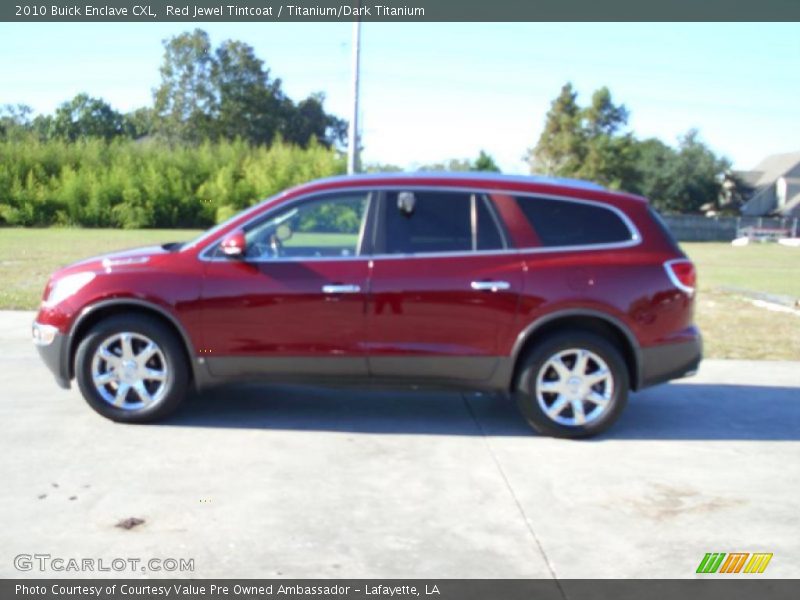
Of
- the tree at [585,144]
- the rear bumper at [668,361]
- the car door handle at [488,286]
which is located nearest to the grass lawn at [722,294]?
the car door handle at [488,286]

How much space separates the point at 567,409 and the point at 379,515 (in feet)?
6.66

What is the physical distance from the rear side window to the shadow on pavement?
1450 millimetres

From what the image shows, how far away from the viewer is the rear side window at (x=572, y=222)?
239 inches

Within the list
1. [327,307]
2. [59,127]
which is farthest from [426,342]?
[59,127]

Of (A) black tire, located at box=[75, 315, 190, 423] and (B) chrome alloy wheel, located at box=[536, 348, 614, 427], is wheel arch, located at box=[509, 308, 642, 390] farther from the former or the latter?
(A) black tire, located at box=[75, 315, 190, 423]

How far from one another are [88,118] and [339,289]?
214 ft

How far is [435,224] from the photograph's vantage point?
606cm

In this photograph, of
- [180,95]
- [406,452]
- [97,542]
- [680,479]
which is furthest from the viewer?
[180,95]

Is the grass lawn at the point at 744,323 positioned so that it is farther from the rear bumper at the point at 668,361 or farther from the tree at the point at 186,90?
the tree at the point at 186,90

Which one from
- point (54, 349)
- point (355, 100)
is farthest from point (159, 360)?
point (355, 100)

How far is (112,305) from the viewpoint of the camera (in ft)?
19.8

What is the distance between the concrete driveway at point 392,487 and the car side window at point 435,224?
4.50 feet
